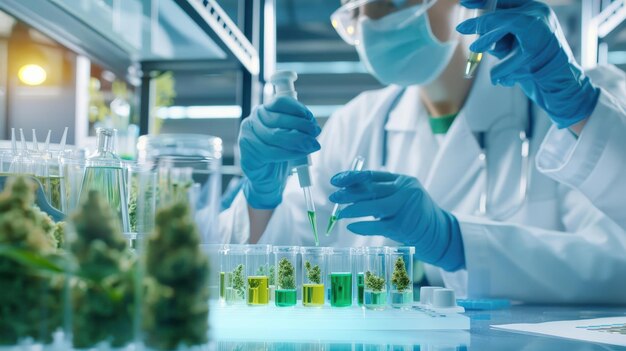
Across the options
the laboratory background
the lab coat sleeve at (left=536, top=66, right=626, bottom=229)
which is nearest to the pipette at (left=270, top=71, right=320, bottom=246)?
the laboratory background

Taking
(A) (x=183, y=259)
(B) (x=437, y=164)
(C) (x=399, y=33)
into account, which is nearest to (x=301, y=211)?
(B) (x=437, y=164)

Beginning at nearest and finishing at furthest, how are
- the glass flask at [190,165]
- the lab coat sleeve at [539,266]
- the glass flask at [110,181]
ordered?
the glass flask at [190,165] < the glass flask at [110,181] < the lab coat sleeve at [539,266]

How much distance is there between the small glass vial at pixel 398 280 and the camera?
1.53 metres

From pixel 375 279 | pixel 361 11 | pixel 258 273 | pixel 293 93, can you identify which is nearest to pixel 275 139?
pixel 293 93

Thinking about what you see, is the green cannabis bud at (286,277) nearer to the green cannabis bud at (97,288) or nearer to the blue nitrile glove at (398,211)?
the blue nitrile glove at (398,211)

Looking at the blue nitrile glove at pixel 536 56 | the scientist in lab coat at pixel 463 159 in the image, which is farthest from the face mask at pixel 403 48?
the blue nitrile glove at pixel 536 56

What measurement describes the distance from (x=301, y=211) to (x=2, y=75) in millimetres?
1467

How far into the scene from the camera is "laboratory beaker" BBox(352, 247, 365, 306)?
151 centimetres

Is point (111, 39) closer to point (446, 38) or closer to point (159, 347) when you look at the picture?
point (446, 38)

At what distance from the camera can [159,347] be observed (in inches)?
26.4

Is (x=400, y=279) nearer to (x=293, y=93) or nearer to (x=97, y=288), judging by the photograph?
(x=293, y=93)

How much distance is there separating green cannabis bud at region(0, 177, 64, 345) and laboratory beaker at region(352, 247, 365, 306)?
886 mm

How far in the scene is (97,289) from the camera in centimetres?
69

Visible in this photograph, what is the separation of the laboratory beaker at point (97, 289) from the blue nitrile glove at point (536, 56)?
1.35 meters
